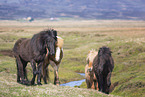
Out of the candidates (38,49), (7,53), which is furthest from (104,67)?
(7,53)

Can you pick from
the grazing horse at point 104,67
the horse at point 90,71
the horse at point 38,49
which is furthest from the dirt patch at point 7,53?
the grazing horse at point 104,67

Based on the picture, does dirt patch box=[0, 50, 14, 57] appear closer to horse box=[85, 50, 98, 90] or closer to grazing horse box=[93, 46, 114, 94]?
horse box=[85, 50, 98, 90]

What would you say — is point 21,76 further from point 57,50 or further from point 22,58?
point 57,50

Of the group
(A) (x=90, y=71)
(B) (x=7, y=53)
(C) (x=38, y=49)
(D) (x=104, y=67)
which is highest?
(C) (x=38, y=49)

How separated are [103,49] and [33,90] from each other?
4.84 m

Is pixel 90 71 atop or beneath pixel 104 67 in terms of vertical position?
beneath

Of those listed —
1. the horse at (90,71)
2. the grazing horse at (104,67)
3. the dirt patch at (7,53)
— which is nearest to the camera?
the grazing horse at (104,67)

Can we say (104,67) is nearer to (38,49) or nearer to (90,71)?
(90,71)

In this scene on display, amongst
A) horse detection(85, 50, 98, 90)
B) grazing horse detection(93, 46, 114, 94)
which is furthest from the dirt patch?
grazing horse detection(93, 46, 114, 94)

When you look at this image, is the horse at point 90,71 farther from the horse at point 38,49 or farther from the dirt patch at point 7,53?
the dirt patch at point 7,53

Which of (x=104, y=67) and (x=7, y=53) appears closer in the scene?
(x=104, y=67)

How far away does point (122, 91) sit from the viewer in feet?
71.4

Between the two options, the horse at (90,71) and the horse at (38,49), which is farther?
the horse at (90,71)

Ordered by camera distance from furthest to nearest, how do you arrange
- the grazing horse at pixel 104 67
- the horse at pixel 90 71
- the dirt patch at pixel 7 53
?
1. the dirt patch at pixel 7 53
2. the horse at pixel 90 71
3. the grazing horse at pixel 104 67
